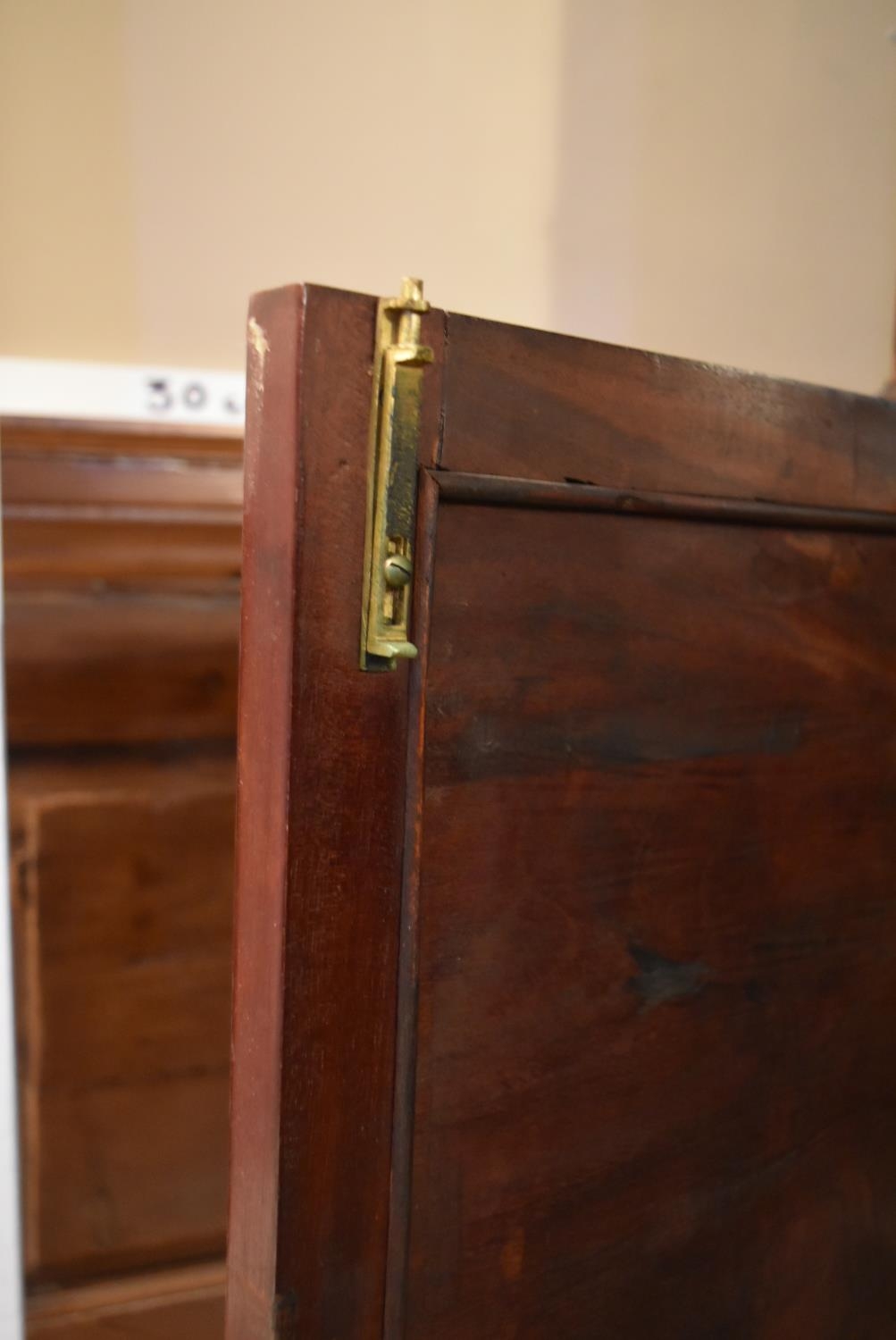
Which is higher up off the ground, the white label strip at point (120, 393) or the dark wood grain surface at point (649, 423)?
the white label strip at point (120, 393)

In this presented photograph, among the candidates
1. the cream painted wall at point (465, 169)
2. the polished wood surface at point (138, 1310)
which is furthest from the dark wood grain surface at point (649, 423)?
the polished wood surface at point (138, 1310)

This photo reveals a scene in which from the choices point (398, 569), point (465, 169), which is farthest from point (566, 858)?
point (465, 169)

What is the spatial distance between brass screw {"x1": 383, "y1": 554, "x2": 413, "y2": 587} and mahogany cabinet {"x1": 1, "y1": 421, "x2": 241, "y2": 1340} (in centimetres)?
55

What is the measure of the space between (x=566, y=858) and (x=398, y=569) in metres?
0.19

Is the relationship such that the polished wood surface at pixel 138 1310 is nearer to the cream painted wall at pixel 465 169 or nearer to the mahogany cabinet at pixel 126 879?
the mahogany cabinet at pixel 126 879

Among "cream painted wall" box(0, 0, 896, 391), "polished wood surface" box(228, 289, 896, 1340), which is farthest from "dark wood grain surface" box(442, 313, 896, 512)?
"cream painted wall" box(0, 0, 896, 391)

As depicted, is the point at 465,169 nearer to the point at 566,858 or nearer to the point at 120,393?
the point at 120,393

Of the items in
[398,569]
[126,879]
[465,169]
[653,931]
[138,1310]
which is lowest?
[138,1310]

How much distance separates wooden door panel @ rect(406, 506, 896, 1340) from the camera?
50 centimetres

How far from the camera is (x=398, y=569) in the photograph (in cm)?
45

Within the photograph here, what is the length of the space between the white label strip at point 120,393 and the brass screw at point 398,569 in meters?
0.55

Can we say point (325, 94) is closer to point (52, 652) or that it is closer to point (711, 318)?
point (711, 318)

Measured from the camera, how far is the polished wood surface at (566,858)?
0.45 metres

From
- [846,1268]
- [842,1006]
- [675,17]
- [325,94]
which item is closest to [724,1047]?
[842,1006]
